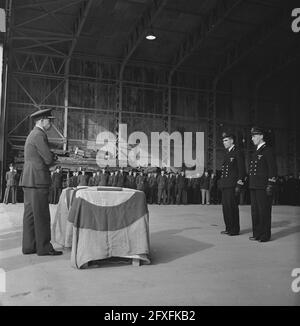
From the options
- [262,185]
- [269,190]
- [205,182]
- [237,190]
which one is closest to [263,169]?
[262,185]

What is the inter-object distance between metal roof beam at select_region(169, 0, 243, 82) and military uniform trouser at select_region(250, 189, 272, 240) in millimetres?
11837

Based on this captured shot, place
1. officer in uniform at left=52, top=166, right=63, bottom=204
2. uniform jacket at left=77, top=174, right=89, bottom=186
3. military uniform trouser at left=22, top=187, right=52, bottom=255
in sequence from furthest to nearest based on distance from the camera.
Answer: uniform jacket at left=77, top=174, right=89, bottom=186 < officer in uniform at left=52, top=166, right=63, bottom=204 < military uniform trouser at left=22, top=187, right=52, bottom=255

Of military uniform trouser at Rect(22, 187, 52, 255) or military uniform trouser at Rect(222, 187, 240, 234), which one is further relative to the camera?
military uniform trouser at Rect(222, 187, 240, 234)

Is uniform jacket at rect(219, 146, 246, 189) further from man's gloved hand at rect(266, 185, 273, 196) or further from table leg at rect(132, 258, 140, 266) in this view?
table leg at rect(132, 258, 140, 266)

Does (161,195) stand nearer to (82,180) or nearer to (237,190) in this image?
(82,180)

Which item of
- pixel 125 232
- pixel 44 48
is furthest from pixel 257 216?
pixel 44 48

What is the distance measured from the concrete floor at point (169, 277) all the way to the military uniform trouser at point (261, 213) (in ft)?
0.72

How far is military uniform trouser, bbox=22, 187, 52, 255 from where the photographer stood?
14.7 ft

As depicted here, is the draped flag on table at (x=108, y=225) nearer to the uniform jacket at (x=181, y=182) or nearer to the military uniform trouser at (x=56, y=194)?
the military uniform trouser at (x=56, y=194)

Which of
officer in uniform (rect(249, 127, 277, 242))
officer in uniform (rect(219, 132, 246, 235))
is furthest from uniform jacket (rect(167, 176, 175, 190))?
officer in uniform (rect(249, 127, 277, 242))

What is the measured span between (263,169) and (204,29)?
13.4m

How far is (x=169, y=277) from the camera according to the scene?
3.64 metres

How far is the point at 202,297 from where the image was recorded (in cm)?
299

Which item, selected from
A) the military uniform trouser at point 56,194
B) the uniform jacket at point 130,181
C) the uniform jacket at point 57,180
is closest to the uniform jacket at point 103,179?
the uniform jacket at point 130,181
